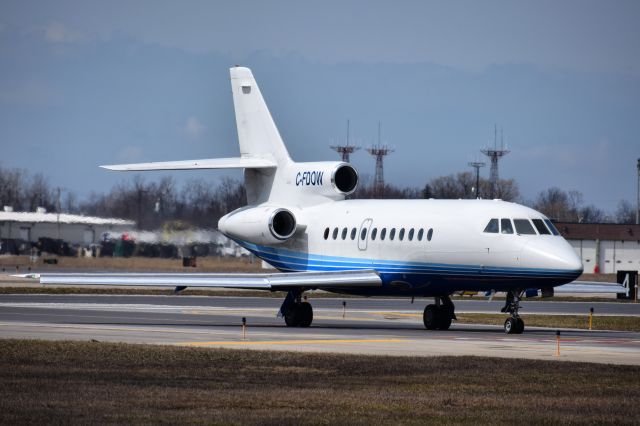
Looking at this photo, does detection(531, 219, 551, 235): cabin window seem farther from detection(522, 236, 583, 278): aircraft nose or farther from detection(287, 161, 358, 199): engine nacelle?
detection(287, 161, 358, 199): engine nacelle

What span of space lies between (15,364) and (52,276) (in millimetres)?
12107

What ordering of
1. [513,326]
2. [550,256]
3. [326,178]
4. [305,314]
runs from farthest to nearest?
[326,178], [305,314], [513,326], [550,256]

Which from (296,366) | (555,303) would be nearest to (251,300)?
(555,303)

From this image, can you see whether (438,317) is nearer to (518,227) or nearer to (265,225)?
(518,227)

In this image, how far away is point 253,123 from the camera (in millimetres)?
40281

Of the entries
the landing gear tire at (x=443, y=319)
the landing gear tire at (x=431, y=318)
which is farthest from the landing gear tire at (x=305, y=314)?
the landing gear tire at (x=443, y=319)

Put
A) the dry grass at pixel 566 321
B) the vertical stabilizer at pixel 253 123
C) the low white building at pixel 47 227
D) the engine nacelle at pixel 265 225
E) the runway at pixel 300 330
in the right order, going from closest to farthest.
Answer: the runway at pixel 300 330 < the engine nacelle at pixel 265 225 < the dry grass at pixel 566 321 < the vertical stabilizer at pixel 253 123 < the low white building at pixel 47 227

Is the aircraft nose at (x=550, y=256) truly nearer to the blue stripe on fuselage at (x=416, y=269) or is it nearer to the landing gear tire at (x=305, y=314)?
the blue stripe on fuselage at (x=416, y=269)

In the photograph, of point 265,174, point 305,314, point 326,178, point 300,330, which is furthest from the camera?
point 265,174

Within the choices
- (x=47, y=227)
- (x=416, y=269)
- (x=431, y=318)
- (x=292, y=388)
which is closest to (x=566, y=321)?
(x=431, y=318)

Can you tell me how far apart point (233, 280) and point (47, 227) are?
2539 inches

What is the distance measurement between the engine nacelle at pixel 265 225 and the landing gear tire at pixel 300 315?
313 centimetres

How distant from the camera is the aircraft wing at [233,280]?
3394 centimetres

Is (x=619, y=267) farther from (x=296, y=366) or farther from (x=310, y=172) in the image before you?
(x=296, y=366)
